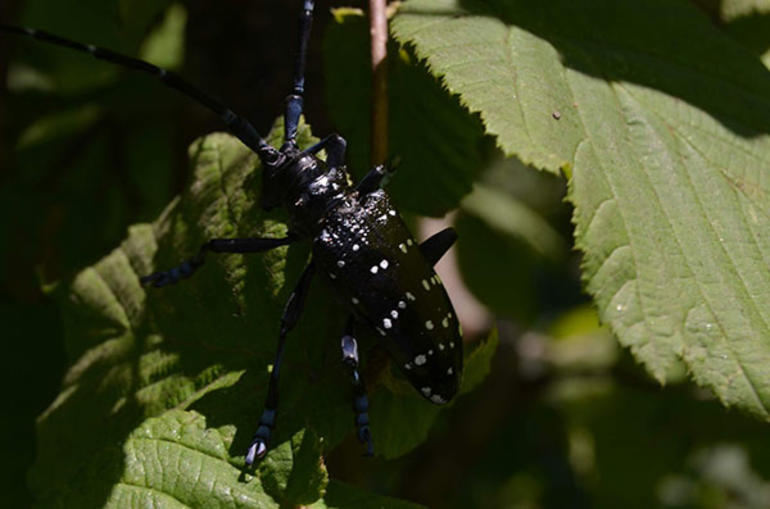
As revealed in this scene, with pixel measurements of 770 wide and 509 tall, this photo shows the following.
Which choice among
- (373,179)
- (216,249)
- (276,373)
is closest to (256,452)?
(276,373)

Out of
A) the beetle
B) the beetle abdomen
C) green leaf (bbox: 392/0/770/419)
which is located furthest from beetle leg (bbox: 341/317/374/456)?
green leaf (bbox: 392/0/770/419)

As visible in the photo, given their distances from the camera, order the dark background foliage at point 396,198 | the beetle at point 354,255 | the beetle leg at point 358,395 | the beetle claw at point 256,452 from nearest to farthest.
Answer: the beetle claw at point 256,452
the beetle leg at point 358,395
the beetle at point 354,255
the dark background foliage at point 396,198

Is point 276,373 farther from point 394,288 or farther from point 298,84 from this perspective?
point 298,84

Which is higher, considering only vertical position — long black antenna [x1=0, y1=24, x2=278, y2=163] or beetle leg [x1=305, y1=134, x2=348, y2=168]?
long black antenna [x1=0, y1=24, x2=278, y2=163]

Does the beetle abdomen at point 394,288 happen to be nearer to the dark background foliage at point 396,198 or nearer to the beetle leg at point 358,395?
the beetle leg at point 358,395

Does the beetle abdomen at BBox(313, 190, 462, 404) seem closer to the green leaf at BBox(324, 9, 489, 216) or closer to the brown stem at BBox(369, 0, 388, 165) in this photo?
the brown stem at BBox(369, 0, 388, 165)

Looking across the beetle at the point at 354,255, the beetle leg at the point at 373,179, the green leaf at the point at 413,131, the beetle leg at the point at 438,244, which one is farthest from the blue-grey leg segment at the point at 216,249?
the green leaf at the point at 413,131
